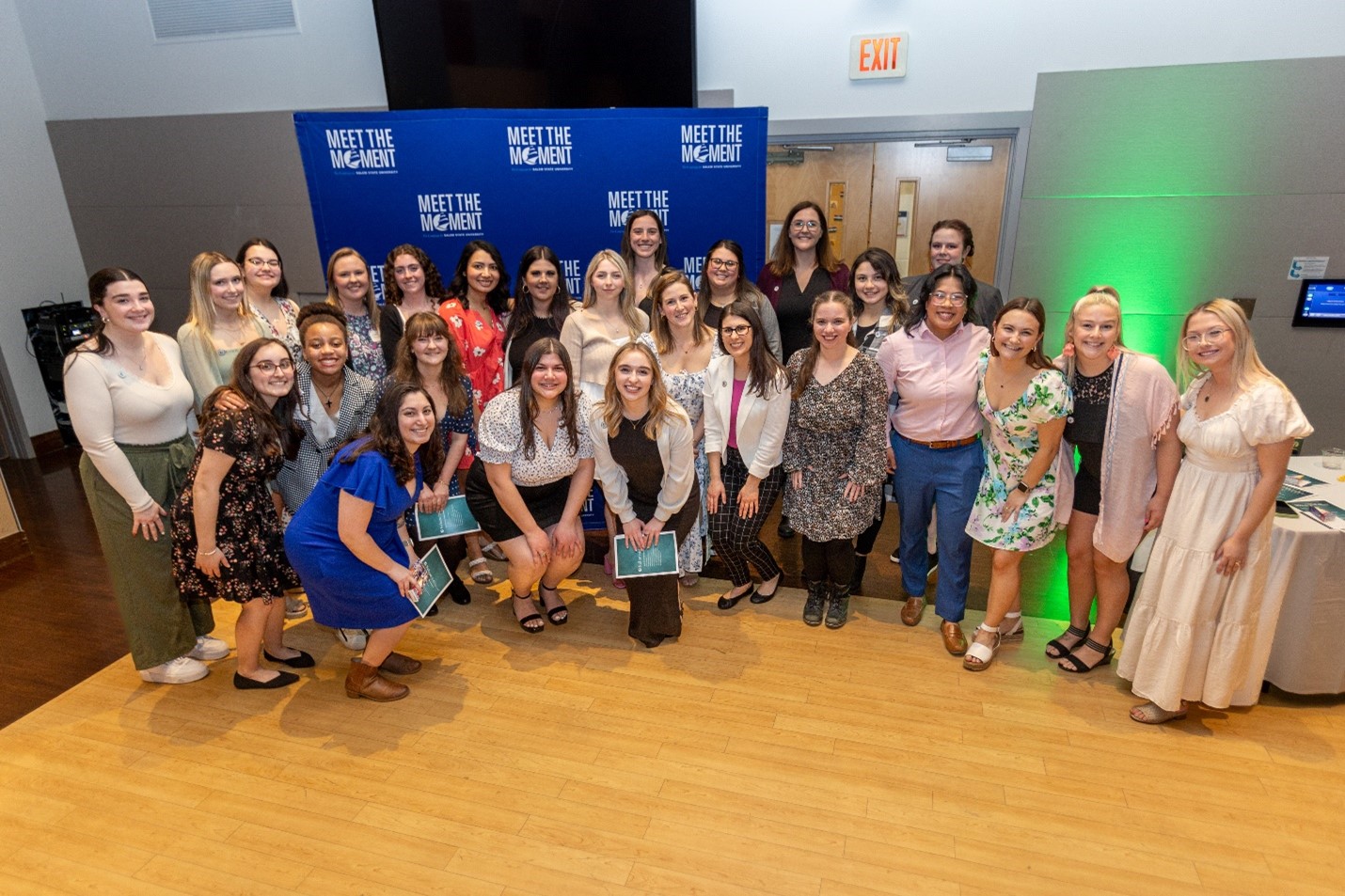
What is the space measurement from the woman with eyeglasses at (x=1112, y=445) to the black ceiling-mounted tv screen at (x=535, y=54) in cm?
363

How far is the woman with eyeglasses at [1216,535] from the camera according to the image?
97.0 inches

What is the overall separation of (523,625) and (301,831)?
1.28 m

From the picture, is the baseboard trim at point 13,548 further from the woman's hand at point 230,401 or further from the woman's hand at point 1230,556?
the woman's hand at point 1230,556

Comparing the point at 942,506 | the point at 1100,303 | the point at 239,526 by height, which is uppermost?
the point at 1100,303

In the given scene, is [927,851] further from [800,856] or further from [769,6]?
[769,6]

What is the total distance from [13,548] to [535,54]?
474 cm

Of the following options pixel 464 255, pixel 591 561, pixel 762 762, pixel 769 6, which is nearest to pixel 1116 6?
pixel 769 6

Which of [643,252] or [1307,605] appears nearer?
[1307,605]

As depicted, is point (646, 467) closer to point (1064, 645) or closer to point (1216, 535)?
point (1064, 645)

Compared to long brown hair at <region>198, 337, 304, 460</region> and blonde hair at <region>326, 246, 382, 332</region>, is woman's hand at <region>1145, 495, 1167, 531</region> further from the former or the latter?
blonde hair at <region>326, 246, 382, 332</region>

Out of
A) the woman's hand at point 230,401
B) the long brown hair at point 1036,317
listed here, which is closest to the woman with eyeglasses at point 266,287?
the woman's hand at point 230,401

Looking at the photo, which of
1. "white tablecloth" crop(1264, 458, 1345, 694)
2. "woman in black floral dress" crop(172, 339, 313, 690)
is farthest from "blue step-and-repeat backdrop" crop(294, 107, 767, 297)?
"white tablecloth" crop(1264, 458, 1345, 694)

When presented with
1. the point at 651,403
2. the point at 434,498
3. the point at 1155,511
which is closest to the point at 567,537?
the point at 434,498

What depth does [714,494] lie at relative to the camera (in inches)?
136
